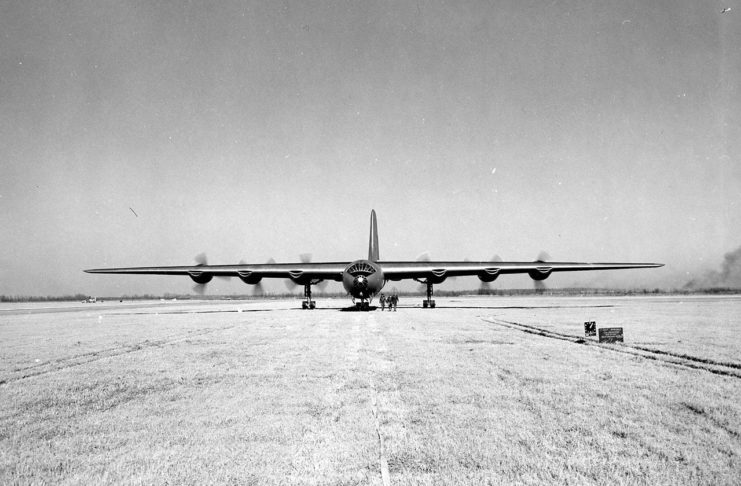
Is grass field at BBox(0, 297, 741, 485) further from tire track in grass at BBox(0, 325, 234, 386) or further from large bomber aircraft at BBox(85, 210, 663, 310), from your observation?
large bomber aircraft at BBox(85, 210, 663, 310)

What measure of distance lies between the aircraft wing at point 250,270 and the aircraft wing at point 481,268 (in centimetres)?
501

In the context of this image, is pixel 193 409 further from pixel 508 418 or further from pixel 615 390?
pixel 615 390

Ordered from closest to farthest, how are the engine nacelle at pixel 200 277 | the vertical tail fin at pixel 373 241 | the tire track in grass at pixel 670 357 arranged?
1. the tire track in grass at pixel 670 357
2. the engine nacelle at pixel 200 277
3. the vertical tail fin at pixel 373 241

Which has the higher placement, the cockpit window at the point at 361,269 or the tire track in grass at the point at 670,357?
the cockpit window at the point at 361,269

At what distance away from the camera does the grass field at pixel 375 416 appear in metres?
4.52

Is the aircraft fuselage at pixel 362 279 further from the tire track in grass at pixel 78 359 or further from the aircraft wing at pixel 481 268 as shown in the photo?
the tire track in grass at pixel 78 359

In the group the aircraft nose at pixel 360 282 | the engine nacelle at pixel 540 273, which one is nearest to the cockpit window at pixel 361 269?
the aircraft nose at pixel 360 282

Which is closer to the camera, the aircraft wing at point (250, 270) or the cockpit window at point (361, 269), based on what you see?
the cockpit window at point (361, 269)

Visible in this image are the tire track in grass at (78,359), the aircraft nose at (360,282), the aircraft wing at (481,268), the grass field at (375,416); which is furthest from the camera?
the aircraft wing at (481,268)

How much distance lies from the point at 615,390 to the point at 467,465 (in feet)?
15.5

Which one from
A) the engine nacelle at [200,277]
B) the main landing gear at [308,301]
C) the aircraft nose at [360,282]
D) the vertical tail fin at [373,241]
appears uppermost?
the vertical tail fin at [373,241]

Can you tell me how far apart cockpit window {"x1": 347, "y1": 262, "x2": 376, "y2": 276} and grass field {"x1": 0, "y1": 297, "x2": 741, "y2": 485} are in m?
20.3

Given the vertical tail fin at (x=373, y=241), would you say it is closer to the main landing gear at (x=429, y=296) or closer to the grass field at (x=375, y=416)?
the main landing gear at (x=429, y=296)

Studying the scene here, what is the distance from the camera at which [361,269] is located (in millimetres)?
33094
